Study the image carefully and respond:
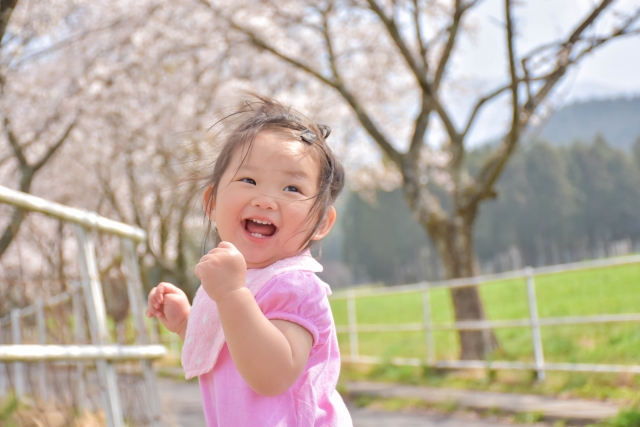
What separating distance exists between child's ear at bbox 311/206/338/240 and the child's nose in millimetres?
156

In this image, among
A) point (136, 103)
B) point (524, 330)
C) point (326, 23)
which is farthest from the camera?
point (136, 103)

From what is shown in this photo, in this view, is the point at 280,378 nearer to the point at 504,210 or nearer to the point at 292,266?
the point at 292,266

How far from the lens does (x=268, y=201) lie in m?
1.30

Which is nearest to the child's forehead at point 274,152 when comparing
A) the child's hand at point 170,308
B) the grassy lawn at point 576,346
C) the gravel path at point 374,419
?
the child's hand at point 170,308

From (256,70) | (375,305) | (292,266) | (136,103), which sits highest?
(256,70)

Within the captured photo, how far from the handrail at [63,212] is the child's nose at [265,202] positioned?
1.22m

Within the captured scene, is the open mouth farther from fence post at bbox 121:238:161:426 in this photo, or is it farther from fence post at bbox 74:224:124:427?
fence post at bbox 121:238:161:426

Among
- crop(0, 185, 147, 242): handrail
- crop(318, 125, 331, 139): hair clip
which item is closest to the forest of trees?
crop(0, 185, 147, 242): handrail

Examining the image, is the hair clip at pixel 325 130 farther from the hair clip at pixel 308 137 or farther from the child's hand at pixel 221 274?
the child's hand at pixel 221 274

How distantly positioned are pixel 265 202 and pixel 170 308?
0.44 meters

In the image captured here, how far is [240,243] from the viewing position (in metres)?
1.36

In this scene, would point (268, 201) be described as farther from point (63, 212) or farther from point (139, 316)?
point (139, 316)

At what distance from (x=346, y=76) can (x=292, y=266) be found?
15.9 meters

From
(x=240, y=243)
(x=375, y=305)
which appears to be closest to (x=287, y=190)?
(x=240, y=243)
